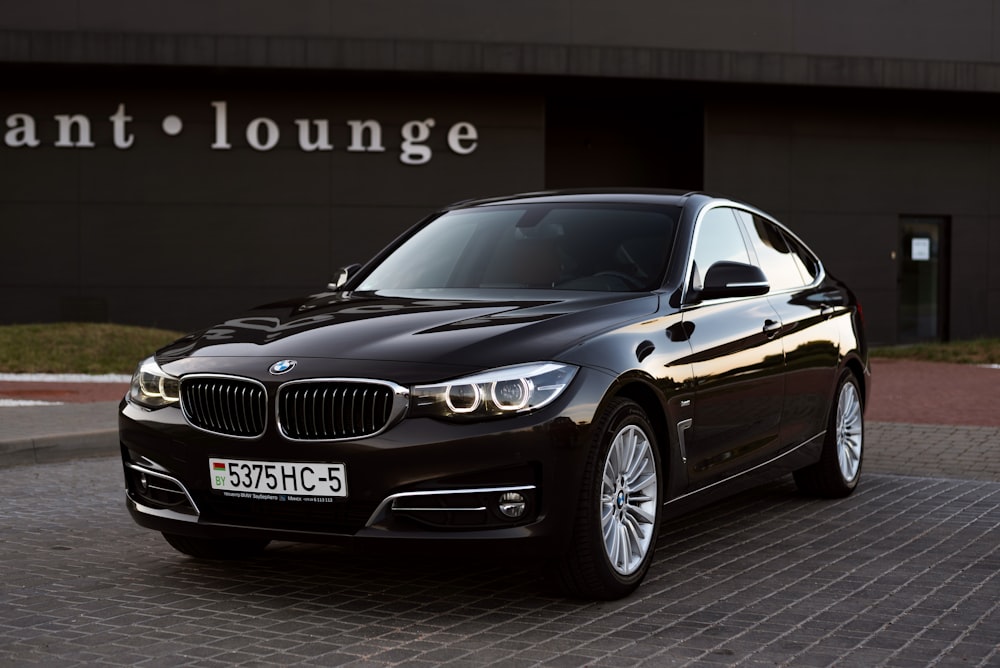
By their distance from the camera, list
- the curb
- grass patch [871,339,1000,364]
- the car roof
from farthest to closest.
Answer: grass patch [871,339,1000,364], the curb, the car roof

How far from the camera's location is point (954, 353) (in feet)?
68.0

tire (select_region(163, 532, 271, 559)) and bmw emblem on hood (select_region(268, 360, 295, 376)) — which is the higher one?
bmw emblem on hood (select_region(268, 360, 295, 376))

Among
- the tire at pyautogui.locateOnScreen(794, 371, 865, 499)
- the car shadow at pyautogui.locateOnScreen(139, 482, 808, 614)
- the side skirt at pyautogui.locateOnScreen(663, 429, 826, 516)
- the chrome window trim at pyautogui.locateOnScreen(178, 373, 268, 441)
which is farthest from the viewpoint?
the tire at pyautogui.locateOnScreen(794, 371, 865, 499)

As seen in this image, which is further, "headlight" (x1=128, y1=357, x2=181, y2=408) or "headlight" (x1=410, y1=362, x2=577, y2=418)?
"headlight" (x1=128, y1=357, x2=181, y2=408)

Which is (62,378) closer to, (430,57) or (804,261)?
(430,57)

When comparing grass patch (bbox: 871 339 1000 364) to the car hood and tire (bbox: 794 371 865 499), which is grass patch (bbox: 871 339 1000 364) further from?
the car hood

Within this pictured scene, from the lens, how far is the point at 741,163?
24422 mm

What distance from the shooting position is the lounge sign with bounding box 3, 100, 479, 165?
73.9ft

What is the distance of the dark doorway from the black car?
19824mm

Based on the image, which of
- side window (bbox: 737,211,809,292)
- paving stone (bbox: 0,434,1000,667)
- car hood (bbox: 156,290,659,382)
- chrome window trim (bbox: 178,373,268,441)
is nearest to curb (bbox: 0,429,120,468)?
paving stone (bbox: 0,434,1000,667)

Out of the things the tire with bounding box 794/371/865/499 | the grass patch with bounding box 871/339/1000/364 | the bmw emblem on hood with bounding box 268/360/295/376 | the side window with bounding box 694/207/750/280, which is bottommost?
the grass patch with bounding box 871/339/1000/364

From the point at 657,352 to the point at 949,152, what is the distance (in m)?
21.9

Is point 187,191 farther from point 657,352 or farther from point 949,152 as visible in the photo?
point 657,352

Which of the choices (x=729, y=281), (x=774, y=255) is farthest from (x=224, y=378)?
(x=774, y=255)
